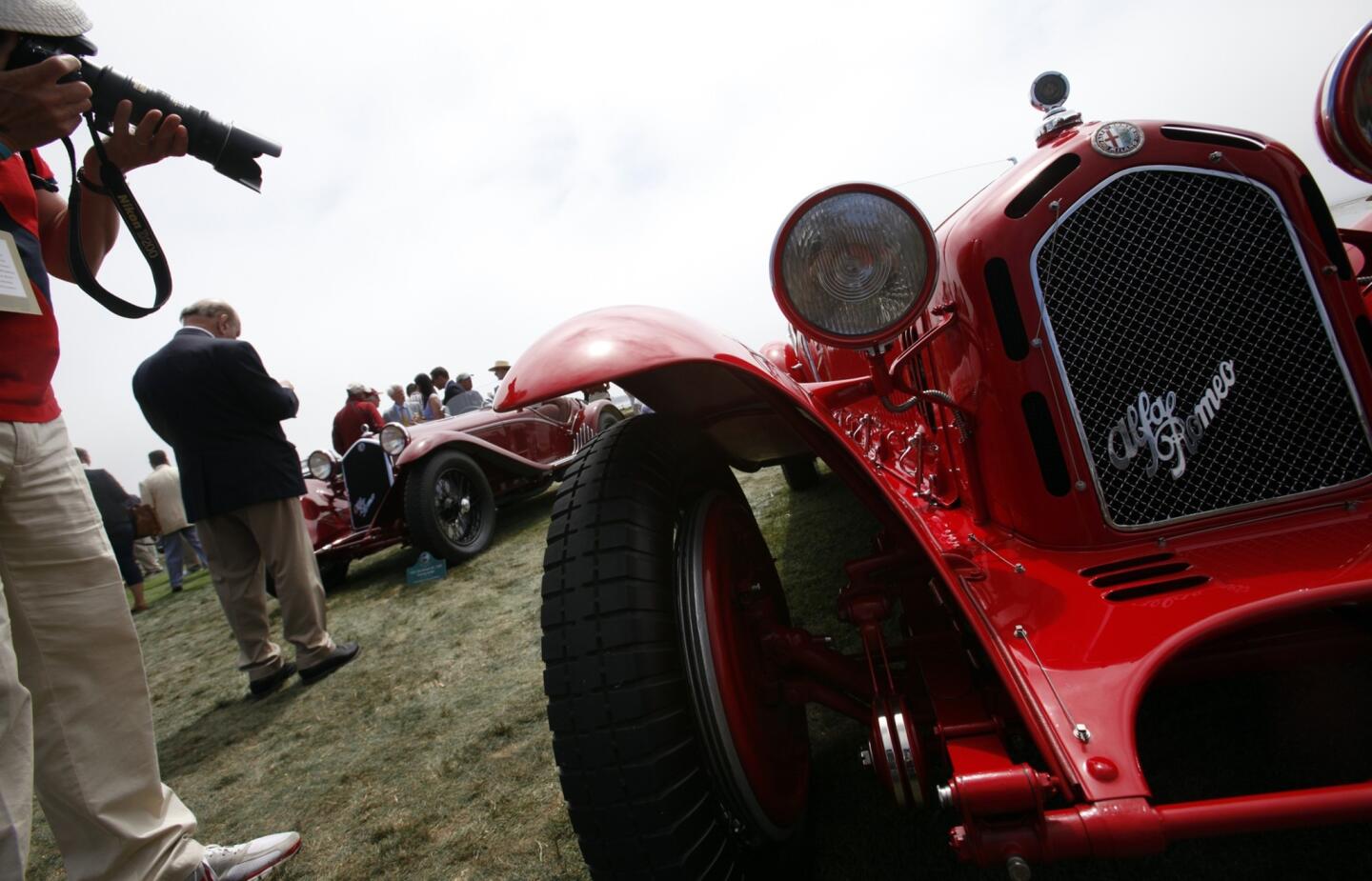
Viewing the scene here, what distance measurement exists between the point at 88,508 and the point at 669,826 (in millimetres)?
1429

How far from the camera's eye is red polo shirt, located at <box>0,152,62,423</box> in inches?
51.4

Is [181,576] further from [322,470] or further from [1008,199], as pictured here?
[1008,199]

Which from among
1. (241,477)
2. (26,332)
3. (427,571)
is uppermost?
(26,332)

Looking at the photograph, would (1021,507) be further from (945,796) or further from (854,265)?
(945,796)

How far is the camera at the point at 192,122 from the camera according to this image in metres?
1.54

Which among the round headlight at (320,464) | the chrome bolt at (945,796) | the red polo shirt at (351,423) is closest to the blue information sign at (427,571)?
the round headlight at (320,464)

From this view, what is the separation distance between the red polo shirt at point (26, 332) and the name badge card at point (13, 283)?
2 centimetres

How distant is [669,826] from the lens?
102 centimetres

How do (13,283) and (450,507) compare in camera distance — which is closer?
(13,283)

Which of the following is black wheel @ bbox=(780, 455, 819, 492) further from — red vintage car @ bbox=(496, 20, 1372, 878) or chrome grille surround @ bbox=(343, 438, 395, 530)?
chrome grille surround @ bbox=(343, 438, 395, 530)

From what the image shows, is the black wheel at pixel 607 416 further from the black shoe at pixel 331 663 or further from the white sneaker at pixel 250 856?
the white sneaker at pixel 250 856

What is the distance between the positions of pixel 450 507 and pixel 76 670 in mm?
3908

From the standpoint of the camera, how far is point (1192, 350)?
1408mm

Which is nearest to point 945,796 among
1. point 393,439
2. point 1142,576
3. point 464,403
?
point 1142,576
